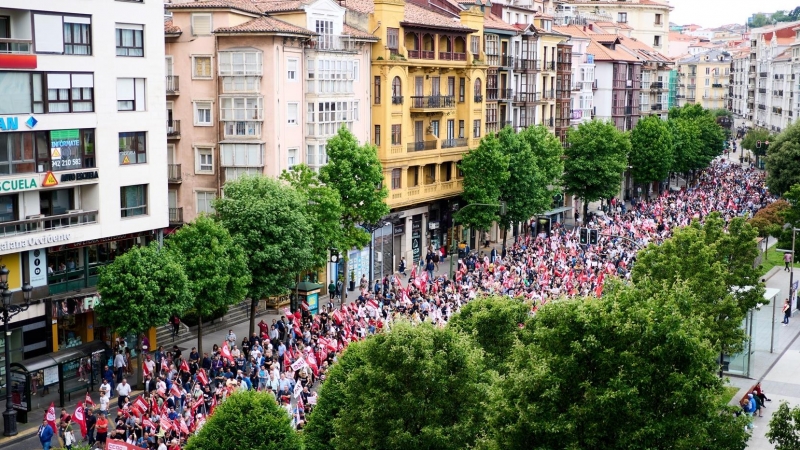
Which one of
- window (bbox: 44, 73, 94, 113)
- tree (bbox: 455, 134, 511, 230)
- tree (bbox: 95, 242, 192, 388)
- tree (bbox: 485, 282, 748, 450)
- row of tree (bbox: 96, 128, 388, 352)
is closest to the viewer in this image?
tree (bbox: 485, 282, 748, 450)

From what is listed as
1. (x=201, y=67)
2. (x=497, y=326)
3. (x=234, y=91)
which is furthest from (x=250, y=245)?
(x=497, y=326)

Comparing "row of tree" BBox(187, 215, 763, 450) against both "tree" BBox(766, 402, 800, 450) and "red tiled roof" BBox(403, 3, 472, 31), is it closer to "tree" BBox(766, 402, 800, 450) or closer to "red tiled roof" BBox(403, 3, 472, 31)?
"tree" BBox(766, 402, 800, 450)

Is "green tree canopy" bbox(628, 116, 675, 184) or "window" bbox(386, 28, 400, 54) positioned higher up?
"window" bbox(386, 28, 400, 54)

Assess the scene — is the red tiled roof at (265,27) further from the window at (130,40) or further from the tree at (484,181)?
the tree at (484,181)

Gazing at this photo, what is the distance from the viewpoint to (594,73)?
12350 centimetres

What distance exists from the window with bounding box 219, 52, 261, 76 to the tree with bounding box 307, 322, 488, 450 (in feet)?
114

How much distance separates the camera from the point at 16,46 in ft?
150

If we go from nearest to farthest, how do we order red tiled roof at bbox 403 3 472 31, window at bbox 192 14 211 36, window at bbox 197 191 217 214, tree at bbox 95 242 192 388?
tree at bbox 95 242 192 388, window at bbox 192 14 211 36, window at bbox 197 191 217 214, red tiled roof at bbox 403 3 472 31

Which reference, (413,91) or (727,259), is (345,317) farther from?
(413,91)

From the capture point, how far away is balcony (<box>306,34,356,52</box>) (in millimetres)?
67625

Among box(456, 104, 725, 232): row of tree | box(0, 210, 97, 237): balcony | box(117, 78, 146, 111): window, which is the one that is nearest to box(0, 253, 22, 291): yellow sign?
box(0, 210, 97, 237): balcony

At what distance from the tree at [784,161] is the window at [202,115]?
63.7 meters

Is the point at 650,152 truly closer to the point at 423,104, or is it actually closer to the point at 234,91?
the point at 423,104

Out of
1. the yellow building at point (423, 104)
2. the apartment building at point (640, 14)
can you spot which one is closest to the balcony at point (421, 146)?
the yellow building at point (423, 104)
